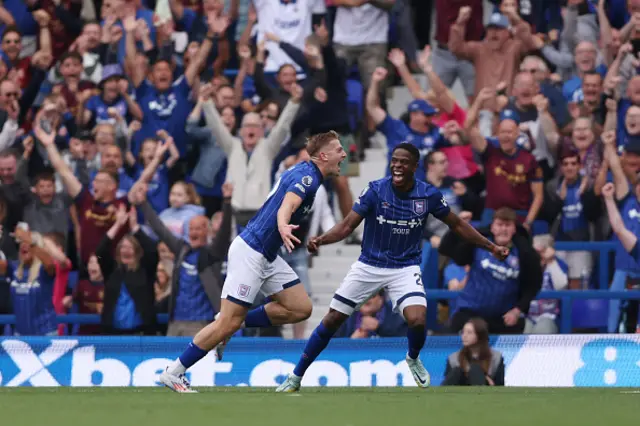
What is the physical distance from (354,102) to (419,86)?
93 centimetres

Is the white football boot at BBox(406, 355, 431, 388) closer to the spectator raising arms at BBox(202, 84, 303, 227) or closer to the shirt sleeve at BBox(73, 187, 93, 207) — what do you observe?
the spectator raising arms at BBox(202, 84, 303, 227)

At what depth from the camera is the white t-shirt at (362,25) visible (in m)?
17.3

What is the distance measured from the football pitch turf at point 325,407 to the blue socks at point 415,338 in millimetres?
341

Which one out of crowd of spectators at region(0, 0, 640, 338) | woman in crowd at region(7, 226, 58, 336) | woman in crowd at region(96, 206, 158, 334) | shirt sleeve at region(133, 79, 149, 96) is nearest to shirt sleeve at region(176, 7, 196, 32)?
crowd of spectators at region(0, 0, 640, 338)

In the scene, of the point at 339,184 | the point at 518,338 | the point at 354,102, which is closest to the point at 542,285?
the point at 518,338

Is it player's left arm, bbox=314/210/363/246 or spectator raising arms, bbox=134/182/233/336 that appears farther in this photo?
spectator raising arms, bbox=134/182/233/336

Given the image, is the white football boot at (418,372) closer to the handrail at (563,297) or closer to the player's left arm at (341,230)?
the player's left arm at (341,230)

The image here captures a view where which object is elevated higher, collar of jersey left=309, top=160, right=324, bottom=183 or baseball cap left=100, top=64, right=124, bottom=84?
collar of jersey left=309, top=160, right=324, bottom=183

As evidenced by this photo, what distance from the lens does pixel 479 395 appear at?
421 inches

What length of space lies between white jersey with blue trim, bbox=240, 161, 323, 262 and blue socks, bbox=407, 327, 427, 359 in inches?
50.3

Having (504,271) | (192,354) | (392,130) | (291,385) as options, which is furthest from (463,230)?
(392,130)

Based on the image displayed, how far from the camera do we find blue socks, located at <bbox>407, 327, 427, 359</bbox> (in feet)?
36.9

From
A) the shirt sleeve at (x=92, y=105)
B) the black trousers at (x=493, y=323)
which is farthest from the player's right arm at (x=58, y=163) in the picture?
the black trousers at (x=493, y=323)

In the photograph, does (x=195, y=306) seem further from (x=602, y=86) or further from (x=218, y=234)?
(x=602, y=86)
